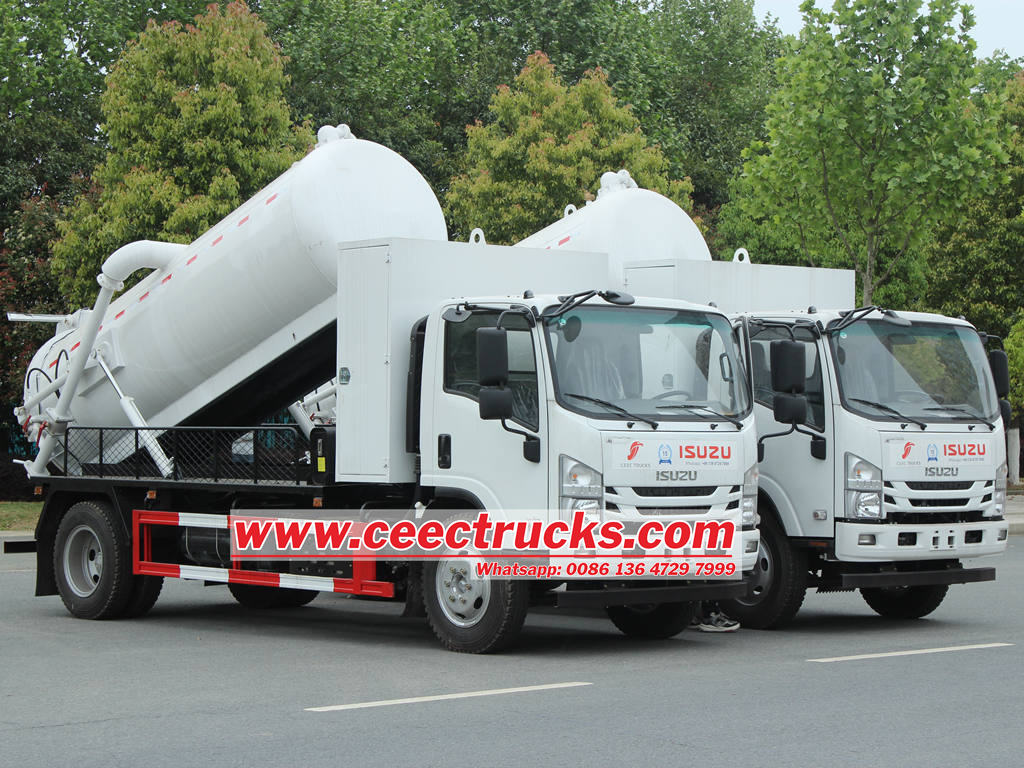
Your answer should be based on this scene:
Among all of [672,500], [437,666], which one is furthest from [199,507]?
[672,500]

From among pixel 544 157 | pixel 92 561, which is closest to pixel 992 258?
pixel 544 157

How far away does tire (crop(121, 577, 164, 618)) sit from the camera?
43.9ft

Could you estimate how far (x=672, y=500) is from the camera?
415 inches

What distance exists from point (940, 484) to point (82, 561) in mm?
7462

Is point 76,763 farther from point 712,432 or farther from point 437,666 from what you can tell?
point 712,432

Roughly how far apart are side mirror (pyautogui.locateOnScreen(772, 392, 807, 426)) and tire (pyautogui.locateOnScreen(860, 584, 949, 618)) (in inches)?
92.5

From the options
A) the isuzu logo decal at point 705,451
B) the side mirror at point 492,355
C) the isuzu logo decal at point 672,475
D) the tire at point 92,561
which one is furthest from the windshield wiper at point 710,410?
the tire at point 92,561

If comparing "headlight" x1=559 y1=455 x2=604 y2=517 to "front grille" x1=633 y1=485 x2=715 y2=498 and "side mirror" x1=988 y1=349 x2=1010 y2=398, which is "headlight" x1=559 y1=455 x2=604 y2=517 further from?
"side mirror" x1=988 y1=349 x2=1010 y2=398

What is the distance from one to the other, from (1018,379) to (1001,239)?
4.81 m

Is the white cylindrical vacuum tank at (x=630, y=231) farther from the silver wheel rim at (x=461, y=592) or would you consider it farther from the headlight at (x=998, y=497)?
the silver wheel rim at (x=461, y=592)

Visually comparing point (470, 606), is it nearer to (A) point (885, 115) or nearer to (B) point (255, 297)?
(B) point (255, 297)

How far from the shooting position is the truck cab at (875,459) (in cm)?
1191

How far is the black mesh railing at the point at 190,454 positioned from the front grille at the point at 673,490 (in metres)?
2.81

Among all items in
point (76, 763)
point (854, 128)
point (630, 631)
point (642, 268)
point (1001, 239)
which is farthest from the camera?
point (1001, 239)
